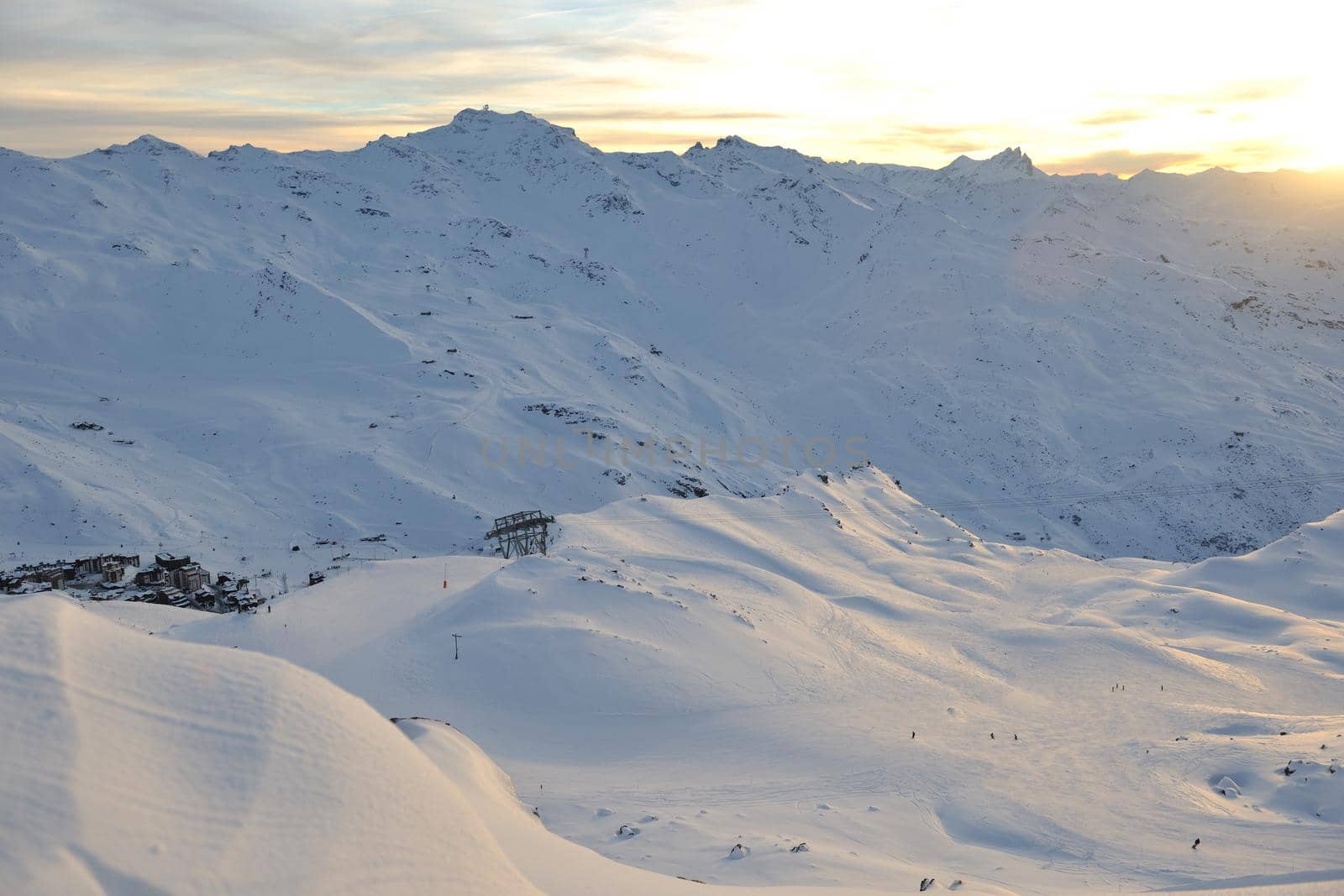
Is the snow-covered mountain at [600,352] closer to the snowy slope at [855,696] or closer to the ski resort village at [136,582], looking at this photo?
the ski resort village at [136,582]

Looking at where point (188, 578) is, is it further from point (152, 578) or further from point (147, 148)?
point (147, 148)

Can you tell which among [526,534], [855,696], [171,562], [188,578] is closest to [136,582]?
[171,562]

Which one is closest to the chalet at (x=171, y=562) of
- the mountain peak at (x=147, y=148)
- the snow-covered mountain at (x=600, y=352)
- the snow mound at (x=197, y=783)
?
the snow-covered mountain at (x=600, y=352)

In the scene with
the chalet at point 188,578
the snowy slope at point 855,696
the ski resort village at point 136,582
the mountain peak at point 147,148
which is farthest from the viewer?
the mountain peak at point 147,148

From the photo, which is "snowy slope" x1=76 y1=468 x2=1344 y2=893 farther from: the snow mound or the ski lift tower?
the snow mound

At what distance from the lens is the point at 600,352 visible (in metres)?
97.5

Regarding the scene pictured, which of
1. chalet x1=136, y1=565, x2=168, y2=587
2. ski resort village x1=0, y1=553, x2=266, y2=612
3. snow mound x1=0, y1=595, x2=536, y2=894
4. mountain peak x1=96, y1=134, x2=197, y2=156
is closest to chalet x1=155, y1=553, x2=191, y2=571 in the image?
ski resort village x1=0, y1=553, x2=266, y2=612

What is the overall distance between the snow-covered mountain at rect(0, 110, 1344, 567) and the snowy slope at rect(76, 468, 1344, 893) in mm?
21670

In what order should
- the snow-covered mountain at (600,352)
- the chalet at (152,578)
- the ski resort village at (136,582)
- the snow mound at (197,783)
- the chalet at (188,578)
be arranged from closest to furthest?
1. the snow mound at (197,783)
2. the ski resort village at (136,582)
3. the chalet at (152,578)
4. the chalet at (188,578)
5. the snow-covered mountain at (600,352)

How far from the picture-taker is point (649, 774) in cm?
2327

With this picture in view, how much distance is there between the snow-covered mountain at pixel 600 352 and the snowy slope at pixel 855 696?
21.7m

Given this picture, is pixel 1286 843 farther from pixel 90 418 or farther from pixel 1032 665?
pixel 90 418

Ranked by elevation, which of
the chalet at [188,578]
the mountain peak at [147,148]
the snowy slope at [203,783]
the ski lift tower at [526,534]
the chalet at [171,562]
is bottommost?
the chalet at [188,578]

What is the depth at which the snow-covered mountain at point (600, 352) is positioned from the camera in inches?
2486
